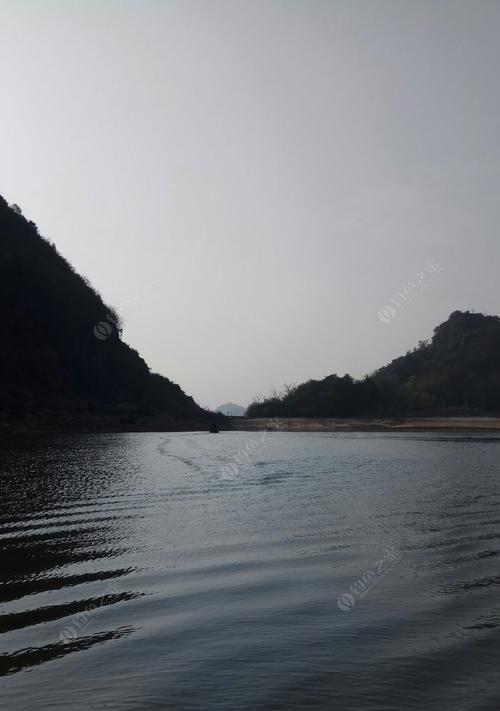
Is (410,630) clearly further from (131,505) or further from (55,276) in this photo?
(55,276)

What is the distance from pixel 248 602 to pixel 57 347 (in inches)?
3925

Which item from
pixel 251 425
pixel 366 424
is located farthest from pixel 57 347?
pixel 366 424

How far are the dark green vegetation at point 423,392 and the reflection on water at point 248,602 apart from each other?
385 feet

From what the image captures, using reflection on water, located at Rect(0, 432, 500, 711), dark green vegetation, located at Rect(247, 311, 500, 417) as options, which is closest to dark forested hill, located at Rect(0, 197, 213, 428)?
dark green vegetation, located at Rect(247, 311, 500, 417)

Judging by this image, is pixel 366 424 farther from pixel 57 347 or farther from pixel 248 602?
pixel 248 602

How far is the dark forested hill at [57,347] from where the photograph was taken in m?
90.1

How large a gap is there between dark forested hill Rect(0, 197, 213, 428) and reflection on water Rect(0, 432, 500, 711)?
6508cm

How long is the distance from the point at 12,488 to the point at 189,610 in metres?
17.9

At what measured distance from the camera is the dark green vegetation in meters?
141

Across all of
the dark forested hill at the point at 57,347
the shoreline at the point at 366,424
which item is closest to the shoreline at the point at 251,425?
the shoreline at the point at 366,424

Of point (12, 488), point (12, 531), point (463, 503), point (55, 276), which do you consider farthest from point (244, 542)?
point (55, 276)

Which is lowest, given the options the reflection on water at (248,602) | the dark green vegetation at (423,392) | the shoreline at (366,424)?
the reflection on water at (248,602)

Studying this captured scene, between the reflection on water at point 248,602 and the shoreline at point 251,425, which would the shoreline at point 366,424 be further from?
the reflection on water at point 248,602

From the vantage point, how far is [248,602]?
35.6 ft
